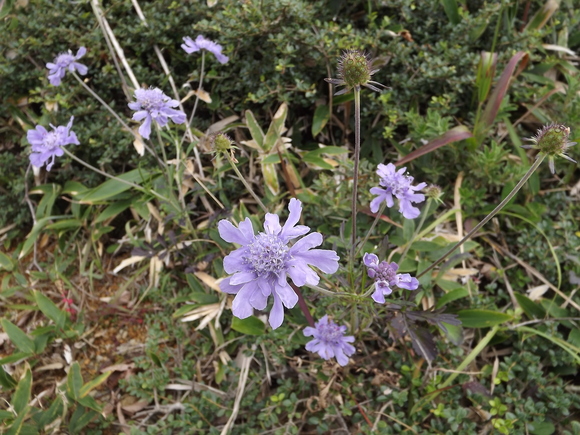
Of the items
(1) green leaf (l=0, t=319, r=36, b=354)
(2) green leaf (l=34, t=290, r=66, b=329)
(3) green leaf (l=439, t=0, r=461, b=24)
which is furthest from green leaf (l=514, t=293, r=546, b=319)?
(1) green leaf (l=0, t=319, r=36, b=354)

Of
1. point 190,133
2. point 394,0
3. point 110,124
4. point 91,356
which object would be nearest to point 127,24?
point 110,124

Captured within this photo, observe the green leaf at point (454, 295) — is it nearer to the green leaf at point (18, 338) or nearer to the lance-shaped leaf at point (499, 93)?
the lance-shaped leaf at point (499, 93)

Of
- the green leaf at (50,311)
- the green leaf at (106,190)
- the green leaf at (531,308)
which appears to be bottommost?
the green leaf at (531,308)

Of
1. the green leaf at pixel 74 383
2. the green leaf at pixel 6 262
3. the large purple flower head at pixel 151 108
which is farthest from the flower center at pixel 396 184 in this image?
the green leaf at pixel 6 262

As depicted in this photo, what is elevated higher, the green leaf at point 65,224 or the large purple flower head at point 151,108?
the large purple flower head at point 151,108

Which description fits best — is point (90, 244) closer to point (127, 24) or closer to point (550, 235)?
point (127, 24)

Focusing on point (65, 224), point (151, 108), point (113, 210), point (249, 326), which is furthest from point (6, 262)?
point (249, 326)
